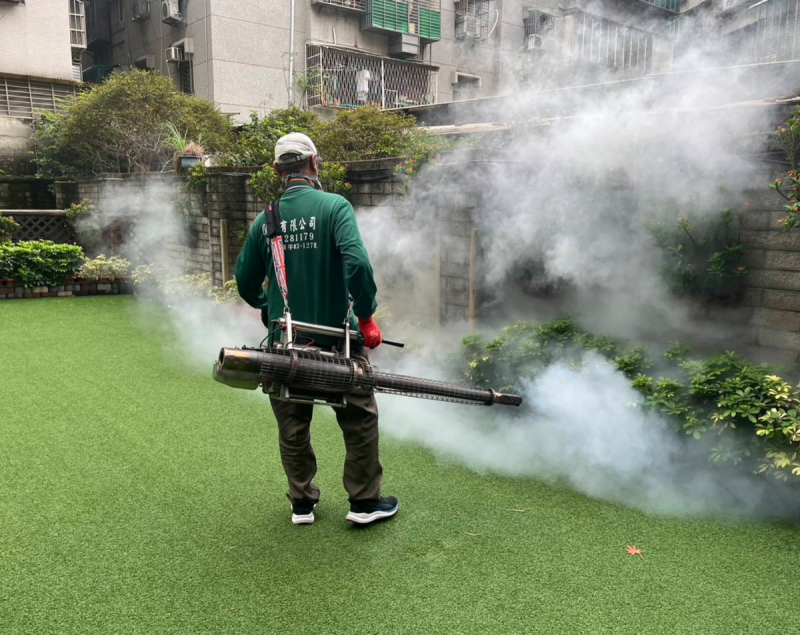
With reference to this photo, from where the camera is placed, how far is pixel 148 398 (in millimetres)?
5328

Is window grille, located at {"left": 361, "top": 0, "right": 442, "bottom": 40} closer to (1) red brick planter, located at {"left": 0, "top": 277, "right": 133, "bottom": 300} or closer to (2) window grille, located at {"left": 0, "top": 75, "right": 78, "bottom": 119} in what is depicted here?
(2) window grille, located at {"left": 0, "top": 75, "right": 78, "bottom": 119}

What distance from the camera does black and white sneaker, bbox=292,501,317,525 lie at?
3.26 m

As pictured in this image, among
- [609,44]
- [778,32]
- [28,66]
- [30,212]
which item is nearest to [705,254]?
[778,32]

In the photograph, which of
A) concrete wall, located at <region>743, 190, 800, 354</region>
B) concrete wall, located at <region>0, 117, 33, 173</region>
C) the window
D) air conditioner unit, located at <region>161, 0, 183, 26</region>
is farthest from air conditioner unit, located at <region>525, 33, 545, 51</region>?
concrete wall, located at <region>0, 117, 33, 173</region>

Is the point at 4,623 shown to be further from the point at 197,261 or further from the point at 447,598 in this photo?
the point at 197,261

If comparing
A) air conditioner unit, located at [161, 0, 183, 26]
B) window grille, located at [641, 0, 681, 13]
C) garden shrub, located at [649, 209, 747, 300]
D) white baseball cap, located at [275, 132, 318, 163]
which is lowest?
garden shrub, located at [649, 209, 747, 300]

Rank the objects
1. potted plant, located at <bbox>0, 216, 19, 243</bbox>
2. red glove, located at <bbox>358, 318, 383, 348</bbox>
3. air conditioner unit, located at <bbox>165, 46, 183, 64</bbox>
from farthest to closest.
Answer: air conditioner unit, located at <bbox>165, 46, 183, 64</bbox>, potted plant, located at <bbox>0, 216, 19, 243</bbox>, red glove, located at <bbox>358, 318, 383, 348</bbox>

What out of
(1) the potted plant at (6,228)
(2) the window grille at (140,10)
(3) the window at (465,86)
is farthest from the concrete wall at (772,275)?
(2) the window grille at (140,10)

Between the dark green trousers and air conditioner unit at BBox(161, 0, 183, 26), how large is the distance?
53.5ft

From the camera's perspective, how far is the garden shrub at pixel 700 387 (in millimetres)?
3217

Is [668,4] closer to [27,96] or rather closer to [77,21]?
[27,96]

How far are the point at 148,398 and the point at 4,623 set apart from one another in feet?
9.54

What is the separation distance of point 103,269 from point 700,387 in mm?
9678

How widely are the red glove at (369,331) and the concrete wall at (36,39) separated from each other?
1621 cm
